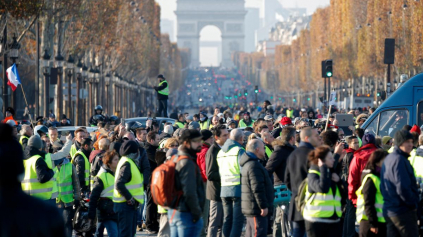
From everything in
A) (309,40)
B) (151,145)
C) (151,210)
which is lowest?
(151,210)

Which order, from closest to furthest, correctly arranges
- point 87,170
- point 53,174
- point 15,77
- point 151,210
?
point 53,174
point 87,170
point 151,210
point 15,77

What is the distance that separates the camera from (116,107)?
220 feet

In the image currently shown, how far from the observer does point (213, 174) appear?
1141 centimetres

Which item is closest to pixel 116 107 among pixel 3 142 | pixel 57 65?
pixel 57 65

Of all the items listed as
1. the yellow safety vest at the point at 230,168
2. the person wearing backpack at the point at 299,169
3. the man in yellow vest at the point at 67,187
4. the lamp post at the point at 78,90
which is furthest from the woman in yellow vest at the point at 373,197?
the lamp post at the point at 78,90

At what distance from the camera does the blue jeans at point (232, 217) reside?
1102 cm

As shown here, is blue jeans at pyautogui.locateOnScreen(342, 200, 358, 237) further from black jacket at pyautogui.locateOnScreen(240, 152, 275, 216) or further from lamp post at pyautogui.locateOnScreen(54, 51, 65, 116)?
lamp post at pyautogui.locateOnScreen(54, 51, 65, 116)

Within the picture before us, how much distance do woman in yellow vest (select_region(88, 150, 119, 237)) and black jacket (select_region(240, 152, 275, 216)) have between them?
145cm

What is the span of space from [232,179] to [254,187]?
841mm

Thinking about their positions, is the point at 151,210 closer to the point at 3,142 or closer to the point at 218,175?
the point at 218,175

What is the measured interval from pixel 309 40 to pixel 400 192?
98.1m

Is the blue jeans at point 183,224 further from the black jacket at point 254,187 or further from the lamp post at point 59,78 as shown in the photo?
the lamp post at point 59,78

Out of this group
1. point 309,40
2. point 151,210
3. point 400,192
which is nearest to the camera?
point 400,192

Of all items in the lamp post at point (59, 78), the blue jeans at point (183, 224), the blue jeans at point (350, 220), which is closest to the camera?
the blue jeans at point (183, 224)
